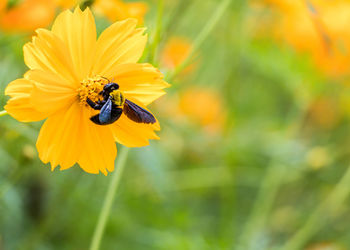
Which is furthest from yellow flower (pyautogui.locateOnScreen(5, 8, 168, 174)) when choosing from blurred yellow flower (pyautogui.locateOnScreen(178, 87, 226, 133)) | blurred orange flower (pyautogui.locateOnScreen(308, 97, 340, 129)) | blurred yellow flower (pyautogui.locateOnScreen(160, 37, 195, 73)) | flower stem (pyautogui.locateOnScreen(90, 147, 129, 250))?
blurred orange flower (pyautogui.locateOnScreen(308, 97, 340, 129))

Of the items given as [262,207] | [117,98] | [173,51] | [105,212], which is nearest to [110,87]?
[117,98]

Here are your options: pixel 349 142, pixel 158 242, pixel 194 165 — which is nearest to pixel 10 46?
pixel 158 242

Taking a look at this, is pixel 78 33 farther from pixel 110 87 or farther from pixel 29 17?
pixel 29 17

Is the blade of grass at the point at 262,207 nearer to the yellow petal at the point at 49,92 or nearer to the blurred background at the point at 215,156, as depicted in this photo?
the blurred background at the point at 215,156

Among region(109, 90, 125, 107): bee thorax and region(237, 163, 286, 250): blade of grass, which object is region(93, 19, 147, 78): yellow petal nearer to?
region(109, 90, 125, 107): bee thorax

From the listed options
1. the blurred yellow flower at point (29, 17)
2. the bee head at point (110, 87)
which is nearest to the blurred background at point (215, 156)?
the blurred yellow flower at point (29, 17)
